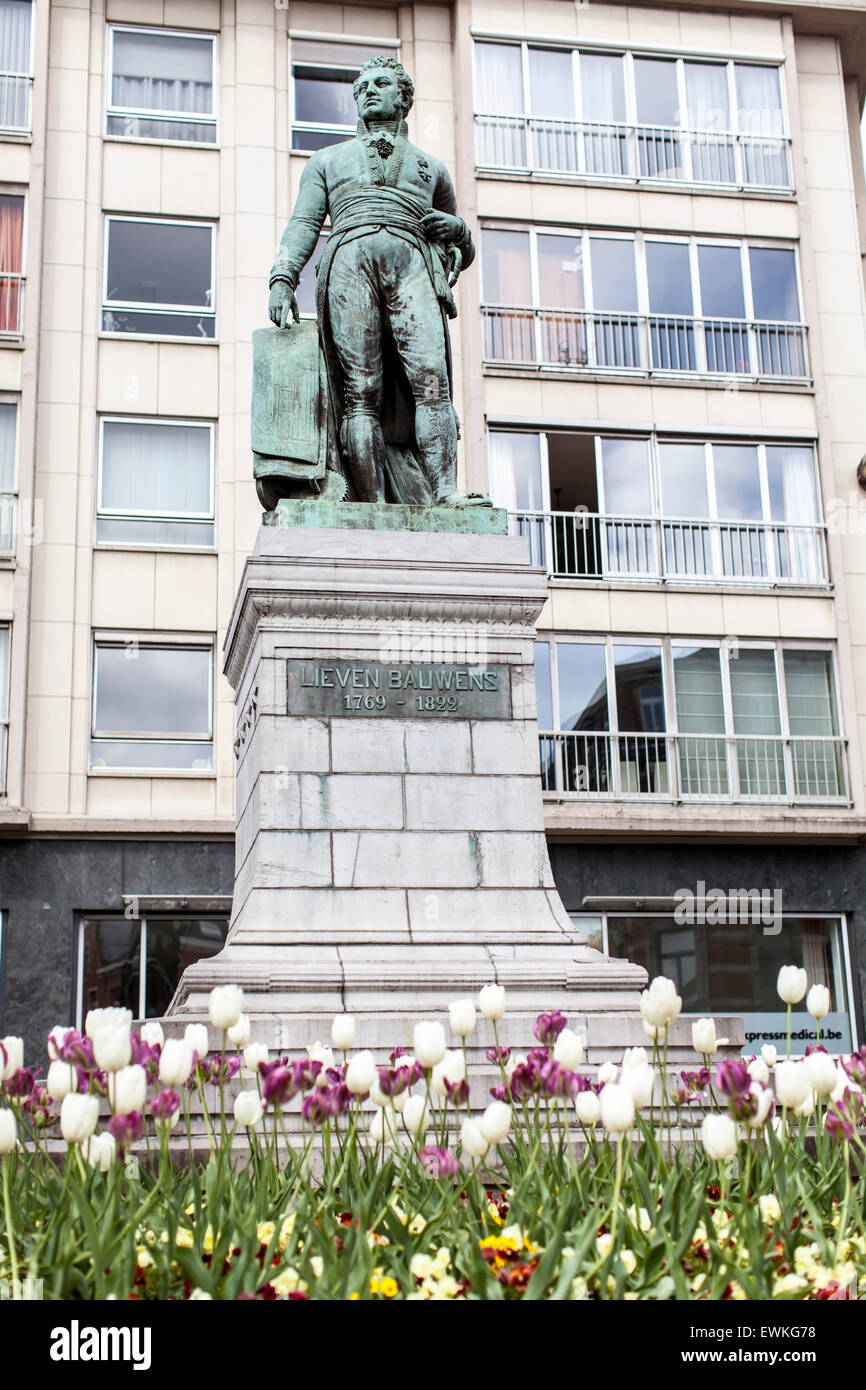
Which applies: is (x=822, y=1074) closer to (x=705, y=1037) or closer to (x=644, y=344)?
(x=705, y=1037)

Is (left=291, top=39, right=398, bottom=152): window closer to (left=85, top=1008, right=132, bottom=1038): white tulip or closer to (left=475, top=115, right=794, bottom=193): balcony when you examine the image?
(left=475, top=115, right=794, bottom=193): balcony

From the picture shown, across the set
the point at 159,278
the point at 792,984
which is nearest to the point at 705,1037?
the point at 792,984

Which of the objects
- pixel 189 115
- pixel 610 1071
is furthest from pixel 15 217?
pixel 610 1071

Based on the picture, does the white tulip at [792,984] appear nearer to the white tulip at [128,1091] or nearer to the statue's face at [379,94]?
the white tulip at [128,1091]

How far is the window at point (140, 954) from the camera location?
Answer: 75.9 feet

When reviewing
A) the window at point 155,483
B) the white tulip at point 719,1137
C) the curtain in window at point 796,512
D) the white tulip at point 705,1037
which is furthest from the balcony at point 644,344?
the white tulip at point 719,1137

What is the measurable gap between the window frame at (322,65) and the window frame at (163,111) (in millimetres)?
1332

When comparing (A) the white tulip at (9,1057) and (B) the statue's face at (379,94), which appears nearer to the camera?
(A) the white tulip at (9,1057)

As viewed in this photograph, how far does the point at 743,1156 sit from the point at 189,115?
2593cm

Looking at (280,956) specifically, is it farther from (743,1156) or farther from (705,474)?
(705,474)

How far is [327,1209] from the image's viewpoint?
4.34 m

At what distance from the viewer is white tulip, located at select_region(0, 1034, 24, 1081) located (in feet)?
15.4

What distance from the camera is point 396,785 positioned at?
932cm

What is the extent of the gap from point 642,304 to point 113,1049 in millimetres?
25267
